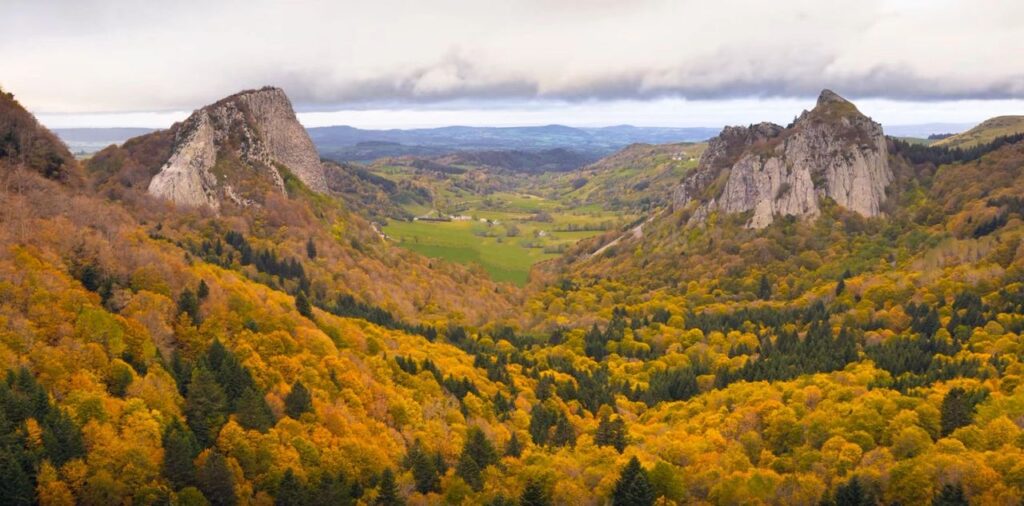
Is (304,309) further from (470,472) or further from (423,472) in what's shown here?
(470,472)

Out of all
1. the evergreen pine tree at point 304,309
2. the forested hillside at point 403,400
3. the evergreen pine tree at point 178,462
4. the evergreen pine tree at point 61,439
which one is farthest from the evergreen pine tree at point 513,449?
the evergreen pine tree at point 61,439

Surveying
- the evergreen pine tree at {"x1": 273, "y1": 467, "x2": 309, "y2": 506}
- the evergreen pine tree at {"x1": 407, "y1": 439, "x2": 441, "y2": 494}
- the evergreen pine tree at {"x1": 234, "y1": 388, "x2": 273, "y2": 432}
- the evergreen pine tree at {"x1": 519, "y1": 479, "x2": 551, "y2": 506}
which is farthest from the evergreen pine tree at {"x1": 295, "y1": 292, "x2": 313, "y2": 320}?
the evergreen pine tree at {"x1": 519, "y1": 479, "x2": 551, "y2": 506}

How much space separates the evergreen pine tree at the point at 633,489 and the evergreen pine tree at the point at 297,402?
3584cm

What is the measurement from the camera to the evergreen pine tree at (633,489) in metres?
68.4

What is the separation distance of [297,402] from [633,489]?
38348mm

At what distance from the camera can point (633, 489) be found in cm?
6856

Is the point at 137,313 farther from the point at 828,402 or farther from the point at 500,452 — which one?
the point at 828,402

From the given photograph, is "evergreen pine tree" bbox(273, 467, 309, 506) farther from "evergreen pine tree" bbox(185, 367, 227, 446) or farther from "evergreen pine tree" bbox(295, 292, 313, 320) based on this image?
"evergreen pine tree" bbox(295, 292, 313, 320)

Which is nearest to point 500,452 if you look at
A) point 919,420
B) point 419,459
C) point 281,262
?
point 419,459

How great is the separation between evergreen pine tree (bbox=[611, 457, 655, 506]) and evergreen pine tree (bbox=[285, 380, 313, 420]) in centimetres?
3584

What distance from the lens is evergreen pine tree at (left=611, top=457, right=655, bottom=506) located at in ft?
224

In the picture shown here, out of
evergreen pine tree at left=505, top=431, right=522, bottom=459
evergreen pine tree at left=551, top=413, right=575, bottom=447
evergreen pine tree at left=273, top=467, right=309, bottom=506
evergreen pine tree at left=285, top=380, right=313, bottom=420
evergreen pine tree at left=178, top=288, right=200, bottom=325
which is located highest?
evergreen pine tree at left=178, top=288, right=200, bottom=325

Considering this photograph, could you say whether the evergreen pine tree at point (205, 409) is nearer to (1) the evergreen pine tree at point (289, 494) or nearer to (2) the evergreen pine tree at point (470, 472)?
→ (1) the evergreen pine tree at point (289, 494)

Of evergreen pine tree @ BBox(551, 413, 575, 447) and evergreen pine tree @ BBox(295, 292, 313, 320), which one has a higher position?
evergreen pine tree @ BBox(295, 292, 313, 320)
